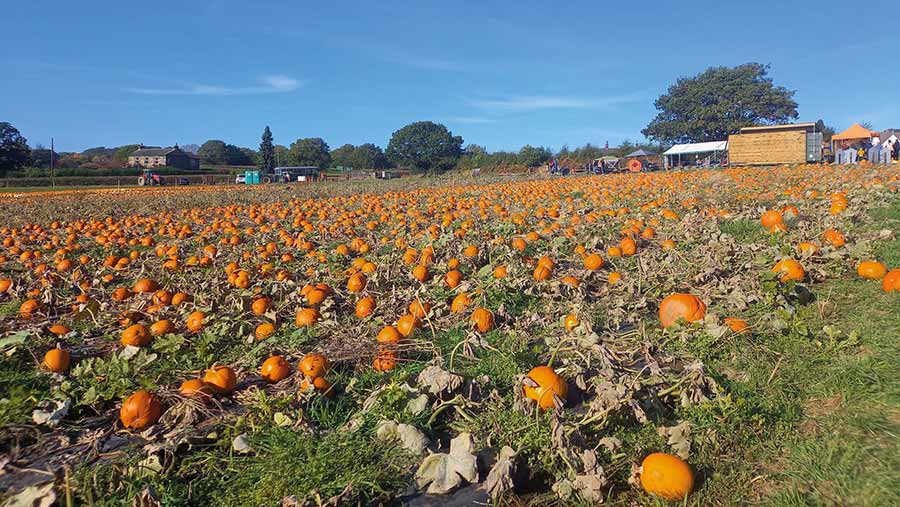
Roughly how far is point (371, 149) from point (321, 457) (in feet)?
406

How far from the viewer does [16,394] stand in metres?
3.20

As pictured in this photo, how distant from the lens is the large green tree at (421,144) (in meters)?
108

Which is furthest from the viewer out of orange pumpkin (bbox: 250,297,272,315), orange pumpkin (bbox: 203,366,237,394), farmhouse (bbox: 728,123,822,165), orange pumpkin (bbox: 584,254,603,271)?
farmhouse (bbox: 728,123,822,165)

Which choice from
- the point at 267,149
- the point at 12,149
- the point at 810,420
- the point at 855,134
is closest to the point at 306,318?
the point at 810,420

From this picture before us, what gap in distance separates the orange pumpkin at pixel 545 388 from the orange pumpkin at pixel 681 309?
133 centimetres

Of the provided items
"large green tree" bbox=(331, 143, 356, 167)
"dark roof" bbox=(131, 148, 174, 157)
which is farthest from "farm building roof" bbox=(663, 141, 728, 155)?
"dark roof" bbox=(131, 148, 174, 157)

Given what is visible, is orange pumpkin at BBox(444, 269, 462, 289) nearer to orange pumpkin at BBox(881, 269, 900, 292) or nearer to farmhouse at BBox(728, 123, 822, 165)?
orange pumpkin at BBox(881, 269, 900, 292)

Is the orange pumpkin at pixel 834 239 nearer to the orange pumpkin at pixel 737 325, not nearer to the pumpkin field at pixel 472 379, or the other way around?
the pumpkin field at pixel 472 379

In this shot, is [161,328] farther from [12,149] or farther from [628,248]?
[12,149]

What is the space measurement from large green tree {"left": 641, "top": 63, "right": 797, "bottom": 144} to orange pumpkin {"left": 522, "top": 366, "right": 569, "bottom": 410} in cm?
7996

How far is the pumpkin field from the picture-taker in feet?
7.49

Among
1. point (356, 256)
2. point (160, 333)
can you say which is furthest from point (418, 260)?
point (160, 333)

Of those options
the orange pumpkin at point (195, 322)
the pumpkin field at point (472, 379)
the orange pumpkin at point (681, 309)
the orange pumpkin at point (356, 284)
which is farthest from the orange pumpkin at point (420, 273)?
the orange pumpkin at point (681, 309)

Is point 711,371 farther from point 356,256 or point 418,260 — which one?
point 356,256
